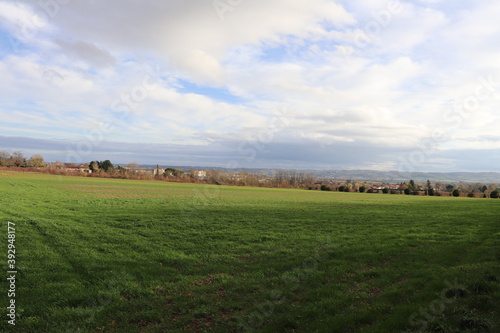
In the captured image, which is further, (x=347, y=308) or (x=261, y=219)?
(x=261, y=219)

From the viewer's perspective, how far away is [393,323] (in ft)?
18.8

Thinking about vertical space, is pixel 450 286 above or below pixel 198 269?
above

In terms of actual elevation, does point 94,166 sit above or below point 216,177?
above

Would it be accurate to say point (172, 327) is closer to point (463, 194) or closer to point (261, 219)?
point (261, 219)

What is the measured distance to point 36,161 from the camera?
313ft

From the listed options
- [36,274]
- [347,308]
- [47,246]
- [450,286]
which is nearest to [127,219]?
[47,246]

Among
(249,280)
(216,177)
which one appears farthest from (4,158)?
(249,280)

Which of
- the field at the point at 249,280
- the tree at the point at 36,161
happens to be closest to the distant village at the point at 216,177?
the tree at the point at 36,161

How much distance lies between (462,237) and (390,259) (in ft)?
20.2

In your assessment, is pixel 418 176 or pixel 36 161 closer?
pixel 36 161

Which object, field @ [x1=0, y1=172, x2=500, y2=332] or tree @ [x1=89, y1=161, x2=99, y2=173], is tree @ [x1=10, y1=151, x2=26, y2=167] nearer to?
tree @ [x1=89, y1=161, x2=99, y2=173]

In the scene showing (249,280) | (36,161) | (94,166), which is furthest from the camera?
(94,166)

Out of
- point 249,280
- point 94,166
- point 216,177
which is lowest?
point 249,280

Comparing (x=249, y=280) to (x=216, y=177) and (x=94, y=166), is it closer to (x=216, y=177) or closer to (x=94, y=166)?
(x=216, y=177)
